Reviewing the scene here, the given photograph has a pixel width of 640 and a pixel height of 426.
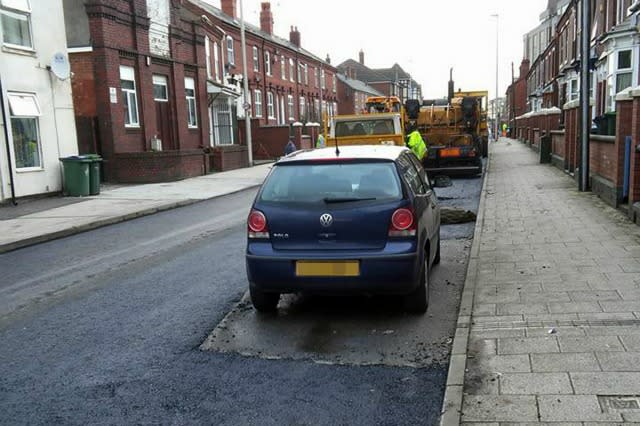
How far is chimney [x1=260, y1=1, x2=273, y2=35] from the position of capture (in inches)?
1901

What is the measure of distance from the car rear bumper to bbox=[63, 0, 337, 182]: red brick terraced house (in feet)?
56.0

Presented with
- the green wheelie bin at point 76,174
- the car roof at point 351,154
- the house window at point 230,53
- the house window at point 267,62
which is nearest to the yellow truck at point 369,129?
the green wheelie bin at point 76,174

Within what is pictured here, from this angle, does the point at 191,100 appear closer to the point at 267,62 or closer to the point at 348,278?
the point at 267,62

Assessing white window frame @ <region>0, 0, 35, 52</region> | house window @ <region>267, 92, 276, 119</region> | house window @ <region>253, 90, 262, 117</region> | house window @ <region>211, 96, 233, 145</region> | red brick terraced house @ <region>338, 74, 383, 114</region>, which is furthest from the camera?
red brick terraced house @ <region>338, 74, 383, 114</region>

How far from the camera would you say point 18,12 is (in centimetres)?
1644

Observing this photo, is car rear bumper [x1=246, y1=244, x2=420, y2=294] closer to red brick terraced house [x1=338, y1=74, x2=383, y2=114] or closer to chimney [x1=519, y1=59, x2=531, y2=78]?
red brick terraced house [x1=338, y1=74, x2=383, y2=114]

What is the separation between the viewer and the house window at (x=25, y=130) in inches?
632

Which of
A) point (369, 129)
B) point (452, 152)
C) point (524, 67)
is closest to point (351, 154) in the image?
point (369, 129)

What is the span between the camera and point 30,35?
1684 centimetres

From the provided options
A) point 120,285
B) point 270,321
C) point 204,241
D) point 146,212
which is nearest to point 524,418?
point 270,321

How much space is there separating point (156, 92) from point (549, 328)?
22.7 meters

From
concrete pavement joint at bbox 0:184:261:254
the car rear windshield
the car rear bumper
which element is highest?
the car rear windshield

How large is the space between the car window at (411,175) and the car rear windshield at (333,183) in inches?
10.5

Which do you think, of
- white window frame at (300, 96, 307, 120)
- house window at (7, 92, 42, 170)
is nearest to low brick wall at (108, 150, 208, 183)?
house window at (7, 92, 42, 170)
